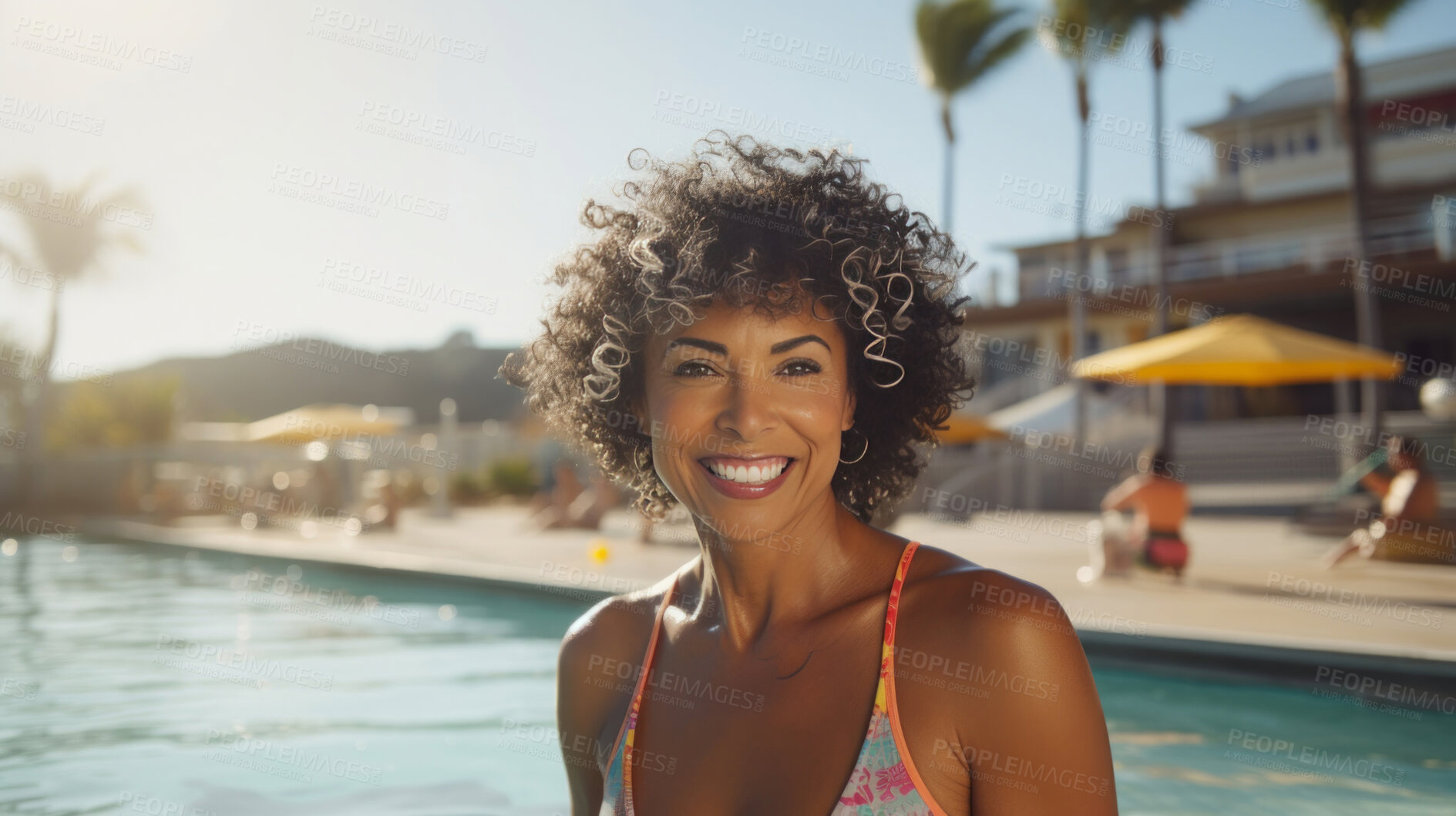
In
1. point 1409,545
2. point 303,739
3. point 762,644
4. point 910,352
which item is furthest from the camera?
point 1409,545

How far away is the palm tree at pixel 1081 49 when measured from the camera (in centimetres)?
2255

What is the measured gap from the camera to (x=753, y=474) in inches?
76.1

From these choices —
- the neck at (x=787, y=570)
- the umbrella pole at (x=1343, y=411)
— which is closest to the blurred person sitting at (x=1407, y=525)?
the umbrella pole at (x=1343, y=411)

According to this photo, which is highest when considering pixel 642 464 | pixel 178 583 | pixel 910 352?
pixel 910 352

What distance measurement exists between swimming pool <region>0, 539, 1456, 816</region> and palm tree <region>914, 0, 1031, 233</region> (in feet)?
74.6

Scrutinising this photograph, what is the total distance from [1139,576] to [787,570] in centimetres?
867

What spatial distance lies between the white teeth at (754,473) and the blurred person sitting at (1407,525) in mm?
9980

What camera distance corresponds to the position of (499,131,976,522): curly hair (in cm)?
195

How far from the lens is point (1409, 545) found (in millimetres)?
10203

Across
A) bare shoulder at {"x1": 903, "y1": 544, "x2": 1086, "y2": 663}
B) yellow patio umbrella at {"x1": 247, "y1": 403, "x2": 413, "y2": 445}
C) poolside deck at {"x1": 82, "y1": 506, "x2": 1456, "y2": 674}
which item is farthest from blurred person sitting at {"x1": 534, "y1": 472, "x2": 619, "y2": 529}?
bare shoulder at {"x1": 903, "y1": 544, "x2": 1086, "y2": 663}

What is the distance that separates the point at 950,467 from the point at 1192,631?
1811cm

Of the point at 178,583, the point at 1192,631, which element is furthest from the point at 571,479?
the point at 1192,631

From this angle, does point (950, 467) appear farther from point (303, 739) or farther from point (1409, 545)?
point (303, 739)

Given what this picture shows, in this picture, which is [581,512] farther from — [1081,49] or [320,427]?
[1081,49]
